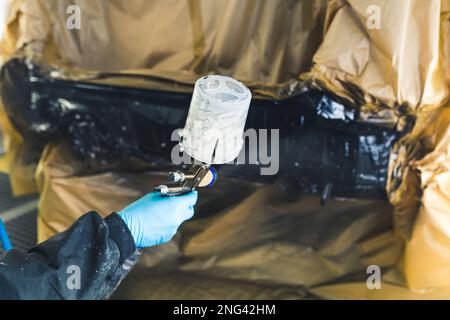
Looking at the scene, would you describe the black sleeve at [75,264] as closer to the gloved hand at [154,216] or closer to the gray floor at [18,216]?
the gloved hand at [154,216]

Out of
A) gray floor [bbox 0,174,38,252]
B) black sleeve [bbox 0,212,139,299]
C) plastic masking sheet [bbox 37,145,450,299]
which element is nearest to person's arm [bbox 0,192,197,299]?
black sleeve [bbox 0,212,139,299]

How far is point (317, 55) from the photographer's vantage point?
100cm

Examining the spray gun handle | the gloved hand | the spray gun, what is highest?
the spray gun

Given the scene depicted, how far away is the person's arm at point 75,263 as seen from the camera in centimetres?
69

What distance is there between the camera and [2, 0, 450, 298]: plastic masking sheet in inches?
37.0

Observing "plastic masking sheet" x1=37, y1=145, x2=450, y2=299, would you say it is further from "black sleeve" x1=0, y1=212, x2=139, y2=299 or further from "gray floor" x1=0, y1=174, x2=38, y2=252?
"black sleeve" x1=0, y1=212, x2=139, y2=299

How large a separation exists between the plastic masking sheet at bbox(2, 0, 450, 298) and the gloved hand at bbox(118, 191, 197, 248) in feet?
1.16

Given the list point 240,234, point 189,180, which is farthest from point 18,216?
point 189,180

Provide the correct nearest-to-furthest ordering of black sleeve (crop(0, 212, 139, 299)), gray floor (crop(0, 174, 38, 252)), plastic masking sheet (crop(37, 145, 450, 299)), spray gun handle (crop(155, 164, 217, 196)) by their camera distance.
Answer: black sleeve (crop(0, 212, 139, 299)) → spray gun handle (crop(155, 164, 217, 196)) → plastic masking sheet (crop(37, 145, 450, 299)) → gray floor (crop(0, 174, 38, 252))

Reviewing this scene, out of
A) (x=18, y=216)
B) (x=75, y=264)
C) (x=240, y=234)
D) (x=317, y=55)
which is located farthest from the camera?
(x=18, y=216)

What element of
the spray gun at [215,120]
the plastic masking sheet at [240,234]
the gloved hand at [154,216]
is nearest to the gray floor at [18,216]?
the plastic masking sheet at [240,234]

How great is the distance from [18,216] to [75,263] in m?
0.90

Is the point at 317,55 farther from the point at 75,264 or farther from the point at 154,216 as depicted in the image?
the point at 75,264
